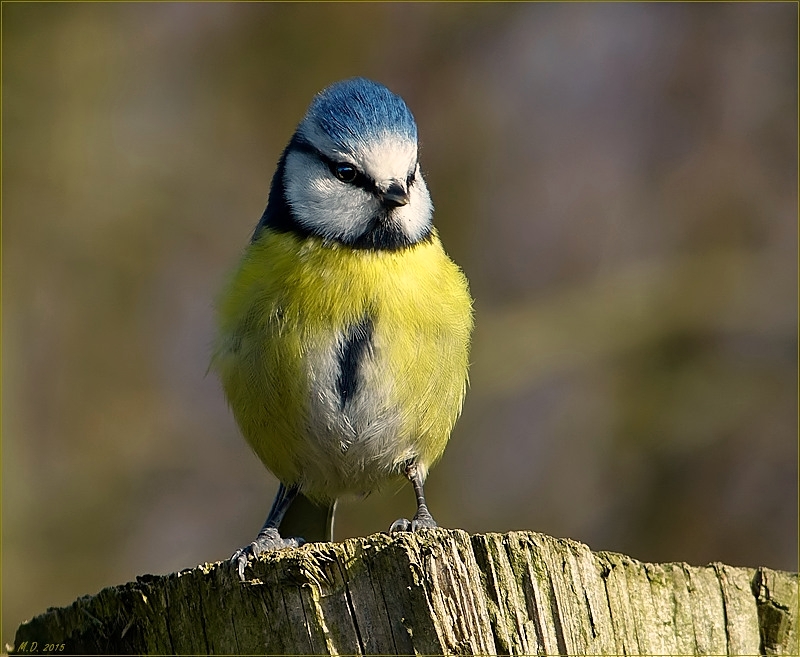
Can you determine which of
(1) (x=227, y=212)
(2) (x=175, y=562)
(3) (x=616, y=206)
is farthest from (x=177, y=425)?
(3) (x=616, y=206)

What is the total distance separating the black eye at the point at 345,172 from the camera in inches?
129

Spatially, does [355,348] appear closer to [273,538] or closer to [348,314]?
[348,314]

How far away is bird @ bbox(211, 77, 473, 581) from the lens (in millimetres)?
3123

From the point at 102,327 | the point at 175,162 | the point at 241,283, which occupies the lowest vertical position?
the point at 241,283

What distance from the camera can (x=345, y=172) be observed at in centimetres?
329

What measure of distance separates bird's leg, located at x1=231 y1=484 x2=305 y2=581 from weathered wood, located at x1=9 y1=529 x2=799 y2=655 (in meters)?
0.12

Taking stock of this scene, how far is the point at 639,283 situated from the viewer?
6285 mm

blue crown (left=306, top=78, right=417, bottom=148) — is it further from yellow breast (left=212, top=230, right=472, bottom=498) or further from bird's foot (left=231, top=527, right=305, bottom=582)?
bird's foot (left=231, top=527, right=305, bottom=582)

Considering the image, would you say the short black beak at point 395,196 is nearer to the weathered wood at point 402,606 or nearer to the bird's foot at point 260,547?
the bird's foot at point 260,547

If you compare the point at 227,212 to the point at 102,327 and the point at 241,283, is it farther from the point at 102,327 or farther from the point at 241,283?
the point at 241,283

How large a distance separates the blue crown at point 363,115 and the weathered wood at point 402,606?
1551mm

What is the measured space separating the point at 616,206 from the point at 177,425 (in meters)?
3.22

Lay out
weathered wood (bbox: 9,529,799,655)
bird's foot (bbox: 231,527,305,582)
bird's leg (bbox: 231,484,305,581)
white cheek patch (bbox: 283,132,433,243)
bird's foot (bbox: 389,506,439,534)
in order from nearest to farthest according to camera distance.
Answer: weathered wood (bbox: 9,529,799,655)
bird's foot (bbox: 231,527,305,582)
bird's leg (bbox: 231,484,305,581)
bird's foot (bbox: 389,506,439,534)
white cheek patch (bbox: 283,132,433,243)

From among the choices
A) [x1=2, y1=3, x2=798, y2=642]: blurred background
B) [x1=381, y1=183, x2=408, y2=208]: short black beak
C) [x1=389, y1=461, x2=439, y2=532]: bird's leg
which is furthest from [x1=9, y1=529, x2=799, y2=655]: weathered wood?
[x1=2, y1=3, x2=798, y2=642]: blurred background
